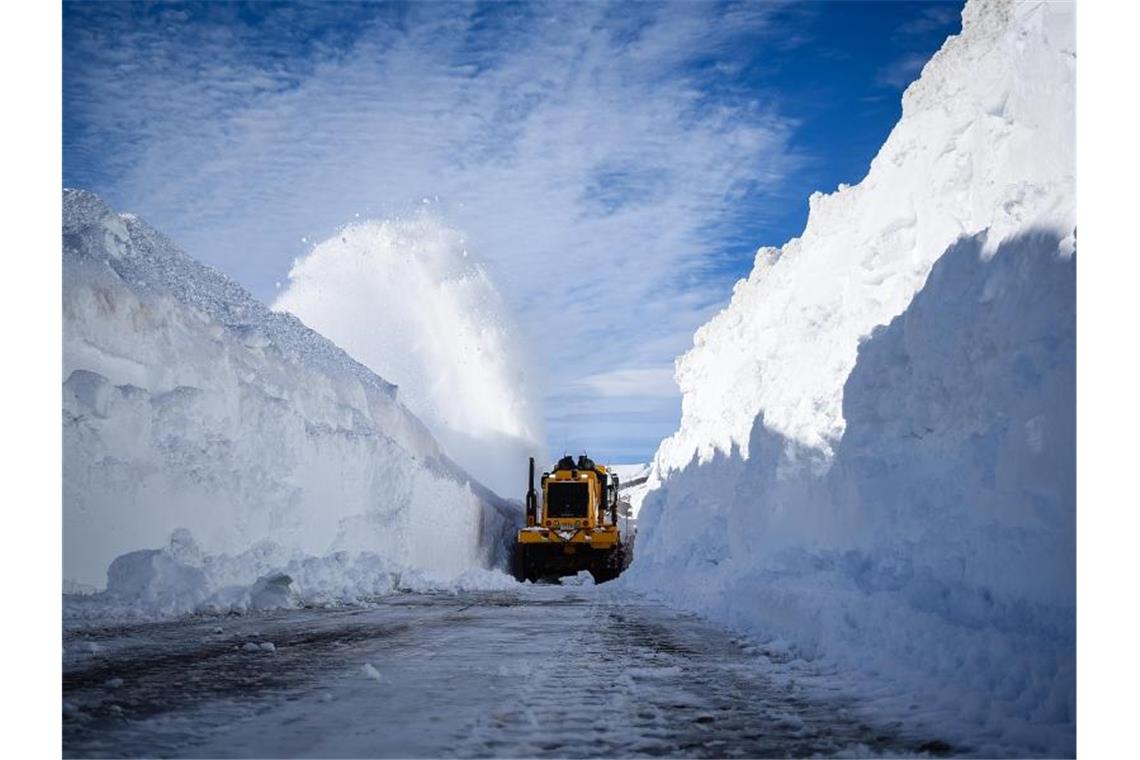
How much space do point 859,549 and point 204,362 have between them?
13.3m

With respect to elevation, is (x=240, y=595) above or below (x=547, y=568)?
above

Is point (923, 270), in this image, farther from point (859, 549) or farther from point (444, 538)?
point (444, 538)

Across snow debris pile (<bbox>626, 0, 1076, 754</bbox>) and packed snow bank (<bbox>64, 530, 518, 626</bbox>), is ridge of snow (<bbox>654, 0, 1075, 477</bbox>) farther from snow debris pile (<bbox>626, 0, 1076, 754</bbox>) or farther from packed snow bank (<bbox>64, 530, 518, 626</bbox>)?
packed snow bank (<bbox>64, 530, 518, 626</bbox>)

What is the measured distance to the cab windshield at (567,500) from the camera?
92.2 ft

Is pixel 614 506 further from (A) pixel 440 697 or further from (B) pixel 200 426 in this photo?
(A) pixel 440 697

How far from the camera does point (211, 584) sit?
1159cm

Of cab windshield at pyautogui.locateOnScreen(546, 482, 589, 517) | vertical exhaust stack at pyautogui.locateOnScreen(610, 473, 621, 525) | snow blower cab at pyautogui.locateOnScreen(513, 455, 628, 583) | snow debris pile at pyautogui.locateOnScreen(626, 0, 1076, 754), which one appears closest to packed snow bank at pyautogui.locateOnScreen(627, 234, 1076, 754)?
snow debris pile at pyautogui.locateOnScreen(626, 0, 1076, 754)

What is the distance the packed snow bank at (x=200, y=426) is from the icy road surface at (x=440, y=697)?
476cm

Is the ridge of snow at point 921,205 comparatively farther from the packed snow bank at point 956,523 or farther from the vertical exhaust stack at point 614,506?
the vertical exhaust stack at point 614,506

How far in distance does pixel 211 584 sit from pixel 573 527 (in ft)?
54.3

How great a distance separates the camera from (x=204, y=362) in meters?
17.7

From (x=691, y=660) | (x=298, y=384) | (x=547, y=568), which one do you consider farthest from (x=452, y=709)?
(x=547, y=568)

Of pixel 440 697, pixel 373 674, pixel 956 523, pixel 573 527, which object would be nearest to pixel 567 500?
pixel 573 527

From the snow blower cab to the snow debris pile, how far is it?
8.61m
